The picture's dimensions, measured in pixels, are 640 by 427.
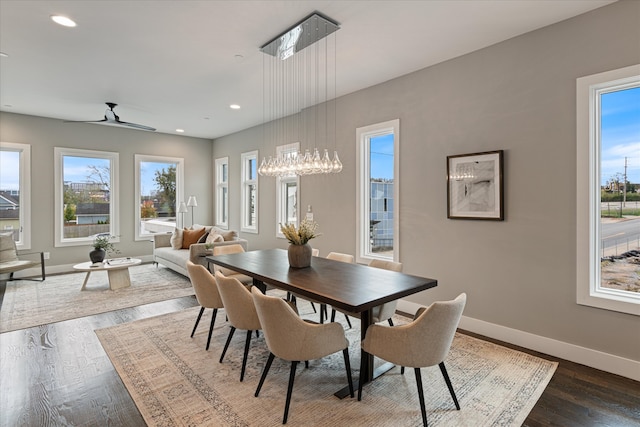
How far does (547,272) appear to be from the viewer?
2902 millimetres

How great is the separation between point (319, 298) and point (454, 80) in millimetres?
2822

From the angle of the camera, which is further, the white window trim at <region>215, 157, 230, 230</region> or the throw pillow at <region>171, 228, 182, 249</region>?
the white window trim at <region>215, 157, 230, 230</region>

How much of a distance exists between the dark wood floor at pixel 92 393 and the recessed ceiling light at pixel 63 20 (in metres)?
2.92

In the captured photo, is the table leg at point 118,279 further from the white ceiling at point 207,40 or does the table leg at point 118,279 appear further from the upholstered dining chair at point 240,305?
the upholstered dining chair at point 240,305

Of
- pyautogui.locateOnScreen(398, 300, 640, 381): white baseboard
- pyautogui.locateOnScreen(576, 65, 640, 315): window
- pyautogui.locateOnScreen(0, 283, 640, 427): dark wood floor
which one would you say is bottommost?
pyautogui.locateOnScreen(0, 283, 640, 427): dark wood floor

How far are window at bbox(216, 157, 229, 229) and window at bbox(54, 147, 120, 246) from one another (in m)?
2.10

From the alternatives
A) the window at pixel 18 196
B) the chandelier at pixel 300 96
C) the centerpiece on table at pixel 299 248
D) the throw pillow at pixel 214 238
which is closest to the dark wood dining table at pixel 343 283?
the centerpiece on table at pixel 299 248

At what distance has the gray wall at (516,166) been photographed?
8.76 feet

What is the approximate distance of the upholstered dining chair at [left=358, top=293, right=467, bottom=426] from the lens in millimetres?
1864

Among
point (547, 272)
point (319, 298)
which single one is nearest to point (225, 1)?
point (319, 298)

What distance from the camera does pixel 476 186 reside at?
3.34 meters

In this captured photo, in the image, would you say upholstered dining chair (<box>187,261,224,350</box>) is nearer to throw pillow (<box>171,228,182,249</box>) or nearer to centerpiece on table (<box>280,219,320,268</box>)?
centerpiece on table (<box>280,219,320,268</box>)

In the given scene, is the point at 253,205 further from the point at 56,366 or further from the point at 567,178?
the point at 567,178

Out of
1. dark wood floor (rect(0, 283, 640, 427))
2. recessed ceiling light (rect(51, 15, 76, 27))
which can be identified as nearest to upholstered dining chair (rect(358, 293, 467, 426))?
dark wood floor (rect(0, 283, 640, 427))
